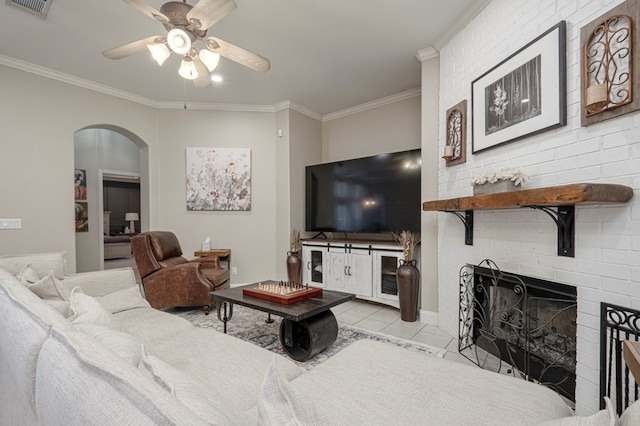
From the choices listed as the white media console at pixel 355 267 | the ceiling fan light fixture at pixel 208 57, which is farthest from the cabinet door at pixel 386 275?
the ceiling fan light fixture at pixel 208 57

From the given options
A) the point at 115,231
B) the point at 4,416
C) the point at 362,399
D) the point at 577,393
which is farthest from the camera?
→ the point at 115,231

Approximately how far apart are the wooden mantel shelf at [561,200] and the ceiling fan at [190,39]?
1899mm

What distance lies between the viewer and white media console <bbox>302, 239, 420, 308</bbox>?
3543 mm

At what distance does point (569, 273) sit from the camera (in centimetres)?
169

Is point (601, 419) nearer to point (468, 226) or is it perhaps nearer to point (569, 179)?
point (569, 179)

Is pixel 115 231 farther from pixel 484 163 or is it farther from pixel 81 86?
pixel 484 163

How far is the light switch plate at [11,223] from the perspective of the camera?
3.12 m

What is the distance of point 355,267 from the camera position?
3814 mm

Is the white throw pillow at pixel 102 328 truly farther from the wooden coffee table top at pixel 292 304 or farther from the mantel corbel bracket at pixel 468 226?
the mantel corbel bracket at pixel 468 226

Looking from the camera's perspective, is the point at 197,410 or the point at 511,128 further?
the point at 511,128

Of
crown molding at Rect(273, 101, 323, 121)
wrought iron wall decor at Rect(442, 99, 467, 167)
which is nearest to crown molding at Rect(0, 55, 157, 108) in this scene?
crown molding at Rect(273, 101, 323, 121)

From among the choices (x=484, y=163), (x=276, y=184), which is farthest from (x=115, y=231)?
(x=484, y=163)

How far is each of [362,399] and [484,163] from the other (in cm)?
205

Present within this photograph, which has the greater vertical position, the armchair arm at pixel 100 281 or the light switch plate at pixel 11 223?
the light switch plate at pixel 11 223
